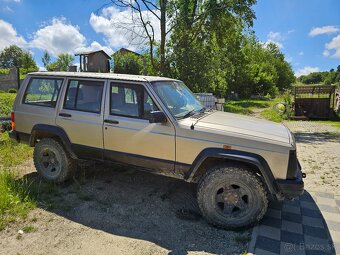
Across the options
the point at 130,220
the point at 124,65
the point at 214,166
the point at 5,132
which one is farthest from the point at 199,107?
the point at 124,65

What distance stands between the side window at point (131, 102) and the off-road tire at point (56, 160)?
4.21 feet

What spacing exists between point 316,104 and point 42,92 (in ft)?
49.5

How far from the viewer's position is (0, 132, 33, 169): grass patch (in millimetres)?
6195

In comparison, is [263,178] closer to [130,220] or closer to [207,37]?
[130,220]

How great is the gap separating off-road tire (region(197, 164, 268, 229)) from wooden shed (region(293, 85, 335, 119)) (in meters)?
13.7

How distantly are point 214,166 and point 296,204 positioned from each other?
174cm

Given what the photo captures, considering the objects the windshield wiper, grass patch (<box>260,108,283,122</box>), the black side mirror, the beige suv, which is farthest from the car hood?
grass patch (<box>260,108,283,122</box>)

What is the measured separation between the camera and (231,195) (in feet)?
12.6

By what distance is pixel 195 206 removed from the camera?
452 centimetres

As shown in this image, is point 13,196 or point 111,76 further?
point 111,76

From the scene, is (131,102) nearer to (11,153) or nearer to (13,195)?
(13,195)

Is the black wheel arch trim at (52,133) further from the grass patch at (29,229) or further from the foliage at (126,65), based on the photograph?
the foliage at (126,65)

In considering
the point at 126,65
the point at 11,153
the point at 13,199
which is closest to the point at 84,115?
the point at 13,199

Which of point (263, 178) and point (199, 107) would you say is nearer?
point (263, 178)
